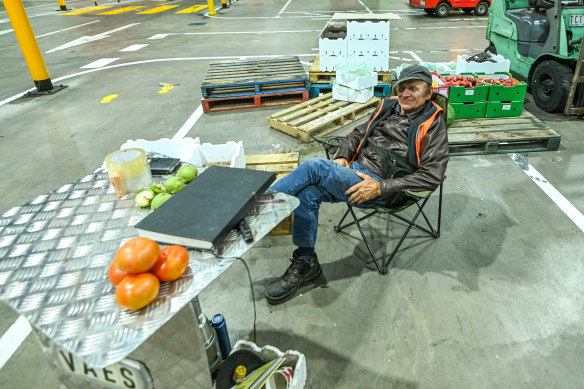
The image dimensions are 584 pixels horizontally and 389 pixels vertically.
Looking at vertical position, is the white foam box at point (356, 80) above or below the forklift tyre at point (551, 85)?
above

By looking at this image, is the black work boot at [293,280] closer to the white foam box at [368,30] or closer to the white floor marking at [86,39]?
the white foam box at [368,30]

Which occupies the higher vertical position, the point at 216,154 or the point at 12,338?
the point at 216,154

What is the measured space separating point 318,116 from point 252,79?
1601mm

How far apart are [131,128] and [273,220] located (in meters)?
5.03

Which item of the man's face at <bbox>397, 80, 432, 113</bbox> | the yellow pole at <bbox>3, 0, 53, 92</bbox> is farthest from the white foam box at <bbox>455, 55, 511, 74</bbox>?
the yellow pole at <bbox>3, 0, 53, 92</bbox>

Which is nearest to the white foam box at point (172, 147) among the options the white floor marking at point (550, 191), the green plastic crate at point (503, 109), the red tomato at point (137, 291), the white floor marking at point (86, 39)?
the red tomato at point (137, 291)

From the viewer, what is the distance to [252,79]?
6457 millimetres

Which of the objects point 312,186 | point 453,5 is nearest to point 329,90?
point 312,186

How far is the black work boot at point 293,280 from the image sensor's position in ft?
9.09

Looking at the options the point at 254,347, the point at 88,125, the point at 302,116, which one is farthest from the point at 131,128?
the point at 254,347

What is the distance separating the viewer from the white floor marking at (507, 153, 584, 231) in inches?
137

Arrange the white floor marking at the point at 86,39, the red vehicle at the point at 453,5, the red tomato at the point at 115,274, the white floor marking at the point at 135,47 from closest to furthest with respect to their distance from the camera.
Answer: the red tomato at the point at 115,274 → the white floor marking at the point at 135,47 → the white floor marking at the point at 86,39 → the red vehicle at the point at 453,5

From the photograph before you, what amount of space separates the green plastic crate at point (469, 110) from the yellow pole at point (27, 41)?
26.3ft

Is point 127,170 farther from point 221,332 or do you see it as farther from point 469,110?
point 469,110
